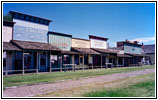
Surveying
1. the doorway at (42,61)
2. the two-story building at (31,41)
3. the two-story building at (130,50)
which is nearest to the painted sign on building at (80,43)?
the two-story building at (31,41)

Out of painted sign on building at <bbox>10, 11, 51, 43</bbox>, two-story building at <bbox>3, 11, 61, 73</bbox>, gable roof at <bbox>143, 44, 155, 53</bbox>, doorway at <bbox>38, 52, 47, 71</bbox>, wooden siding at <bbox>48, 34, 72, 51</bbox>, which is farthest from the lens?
gable roof at <bbox>143, 44, 155, 53</bbox>

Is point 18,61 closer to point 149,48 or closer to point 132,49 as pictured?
point 132,49

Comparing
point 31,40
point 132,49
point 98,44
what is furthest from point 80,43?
point 132,49

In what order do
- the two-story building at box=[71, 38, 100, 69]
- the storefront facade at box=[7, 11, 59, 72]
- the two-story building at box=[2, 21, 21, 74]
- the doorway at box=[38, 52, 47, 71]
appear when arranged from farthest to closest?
the two-story building at box=[71, 38, 100, 69] → the doorway at box=[38, 52, 47, 71] → the storefront facade at box=[7, 11, 59, 72] → the two-story building at box=[2, 21, 21, 74]

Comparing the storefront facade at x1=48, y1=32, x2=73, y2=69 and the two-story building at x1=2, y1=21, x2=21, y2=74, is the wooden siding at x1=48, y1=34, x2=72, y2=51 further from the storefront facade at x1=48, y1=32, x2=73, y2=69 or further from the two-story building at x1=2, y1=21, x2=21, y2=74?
the two-story building at x1=2, y1=21, x2=21, y2=74

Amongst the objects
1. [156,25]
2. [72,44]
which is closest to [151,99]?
[156,25]

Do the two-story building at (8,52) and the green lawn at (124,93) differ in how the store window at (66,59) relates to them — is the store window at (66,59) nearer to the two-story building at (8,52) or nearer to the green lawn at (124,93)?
the two-story building at (8,52)

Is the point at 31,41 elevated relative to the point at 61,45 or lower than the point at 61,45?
elevated

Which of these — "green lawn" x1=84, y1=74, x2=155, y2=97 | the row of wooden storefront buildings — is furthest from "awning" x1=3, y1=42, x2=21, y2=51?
"green lawn" x1=84, y1=74, x2=155, y2=97

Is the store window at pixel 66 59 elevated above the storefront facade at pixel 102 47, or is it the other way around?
the storefront facade at pixel 102 47

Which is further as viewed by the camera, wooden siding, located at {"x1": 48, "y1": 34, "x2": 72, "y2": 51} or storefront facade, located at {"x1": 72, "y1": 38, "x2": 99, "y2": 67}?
storefront facade, located at {"x1": 72, "y1": 38, "x2": 99, "y2": 67}

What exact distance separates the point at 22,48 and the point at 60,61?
6612 millimetres

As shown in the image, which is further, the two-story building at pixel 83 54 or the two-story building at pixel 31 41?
the two-story building at pixel 83 54

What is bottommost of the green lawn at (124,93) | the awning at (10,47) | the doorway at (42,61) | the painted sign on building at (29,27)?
the green lawn at (124,93)
